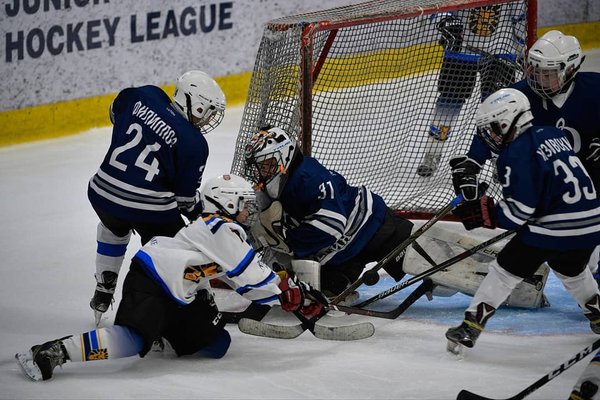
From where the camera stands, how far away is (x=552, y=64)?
418 centimetres

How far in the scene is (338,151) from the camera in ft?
17.6

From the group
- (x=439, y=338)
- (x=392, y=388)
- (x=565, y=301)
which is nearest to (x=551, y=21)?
(x=565, y=301)

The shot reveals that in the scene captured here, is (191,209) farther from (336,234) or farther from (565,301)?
(565,301)

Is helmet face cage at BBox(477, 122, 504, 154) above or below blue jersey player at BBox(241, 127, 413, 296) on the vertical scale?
above

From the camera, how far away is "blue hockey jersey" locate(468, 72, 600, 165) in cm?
428

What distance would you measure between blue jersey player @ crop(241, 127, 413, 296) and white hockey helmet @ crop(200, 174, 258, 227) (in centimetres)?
37

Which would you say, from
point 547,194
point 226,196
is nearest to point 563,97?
point 547,194

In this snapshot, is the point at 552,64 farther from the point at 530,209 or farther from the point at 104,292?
the point at 104,292

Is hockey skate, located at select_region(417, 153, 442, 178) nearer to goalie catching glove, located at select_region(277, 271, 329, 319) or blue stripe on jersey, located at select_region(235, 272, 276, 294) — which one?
goalie catching glove, located at select_region(277, 271, 329, 319)

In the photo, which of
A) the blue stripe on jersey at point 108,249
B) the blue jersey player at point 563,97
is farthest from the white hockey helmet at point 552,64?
the blue stripe on jersey at point 108,249

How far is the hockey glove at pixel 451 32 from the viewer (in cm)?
525

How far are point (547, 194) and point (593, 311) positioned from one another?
0.50 m

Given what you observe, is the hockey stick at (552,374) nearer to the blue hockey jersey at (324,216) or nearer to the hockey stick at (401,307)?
the hockey stick at (401,307)

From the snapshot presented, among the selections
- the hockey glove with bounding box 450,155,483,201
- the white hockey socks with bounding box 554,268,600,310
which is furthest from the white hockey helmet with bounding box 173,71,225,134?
the white hockey socks with bounding box 554,268,600,310
